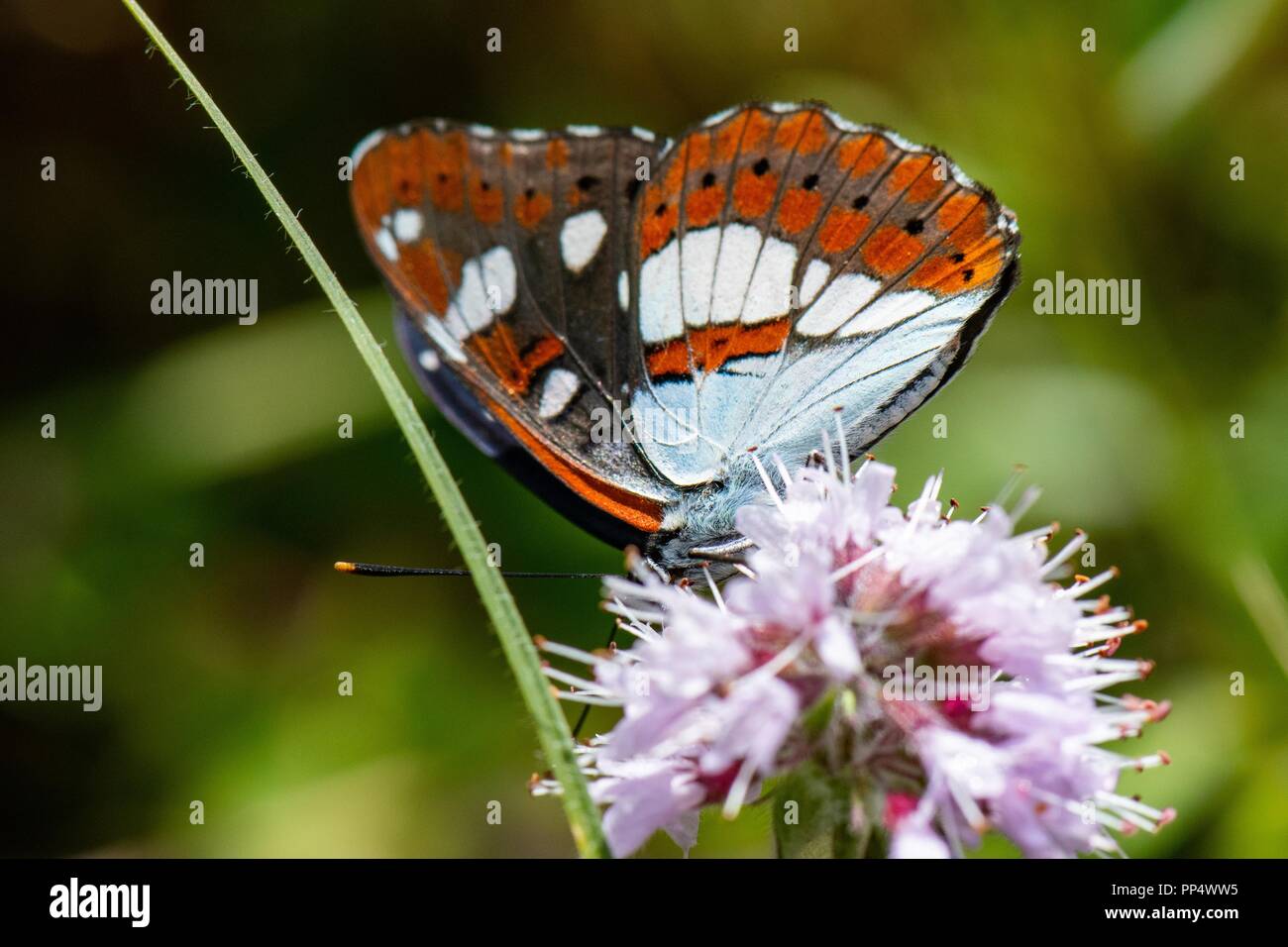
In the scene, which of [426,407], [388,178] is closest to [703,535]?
[388,178]

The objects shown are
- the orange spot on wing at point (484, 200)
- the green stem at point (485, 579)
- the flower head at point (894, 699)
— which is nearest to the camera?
the green stem at point (485, 579)

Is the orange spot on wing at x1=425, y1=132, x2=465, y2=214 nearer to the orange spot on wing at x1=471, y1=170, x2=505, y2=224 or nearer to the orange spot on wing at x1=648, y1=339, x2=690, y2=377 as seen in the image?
the orange spot on wing at x1=471, y1=170, x2=505, y2=224

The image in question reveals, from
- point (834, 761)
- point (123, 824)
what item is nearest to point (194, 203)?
point (123, 824)

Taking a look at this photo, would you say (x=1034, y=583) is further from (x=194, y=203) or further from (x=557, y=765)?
(x=194, y=203)

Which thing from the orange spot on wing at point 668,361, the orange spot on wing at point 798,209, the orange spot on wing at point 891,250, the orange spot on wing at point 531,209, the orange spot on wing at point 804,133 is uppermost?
the orange spot on wing at point 804,133

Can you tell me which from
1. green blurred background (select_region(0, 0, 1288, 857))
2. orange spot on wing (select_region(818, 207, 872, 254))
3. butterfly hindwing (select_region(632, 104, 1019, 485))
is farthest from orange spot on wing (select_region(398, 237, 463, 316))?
green blurred background (select_region(0, 0, 1288, 857))

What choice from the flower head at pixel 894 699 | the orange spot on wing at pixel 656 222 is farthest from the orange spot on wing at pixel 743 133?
the flower head at pixel 894 699

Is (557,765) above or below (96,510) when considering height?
below

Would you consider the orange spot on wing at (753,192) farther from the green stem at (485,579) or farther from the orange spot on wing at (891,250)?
the green stem at (485,579)
